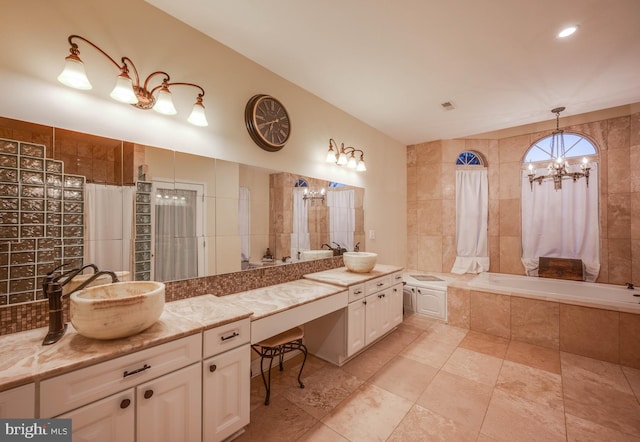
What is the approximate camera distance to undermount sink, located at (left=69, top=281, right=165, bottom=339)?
1062 mm

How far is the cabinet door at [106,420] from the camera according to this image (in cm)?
98

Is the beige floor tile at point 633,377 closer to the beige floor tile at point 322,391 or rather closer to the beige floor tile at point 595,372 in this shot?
the beige floor tile at point 595,372

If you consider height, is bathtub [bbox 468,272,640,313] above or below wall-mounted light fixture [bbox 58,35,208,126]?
below

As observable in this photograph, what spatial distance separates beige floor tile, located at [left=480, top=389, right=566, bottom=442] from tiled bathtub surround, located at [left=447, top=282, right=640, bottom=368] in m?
1.25

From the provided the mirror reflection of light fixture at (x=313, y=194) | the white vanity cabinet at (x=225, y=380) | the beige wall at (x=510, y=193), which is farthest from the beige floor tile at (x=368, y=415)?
the beige wall at (x=510, y=193)

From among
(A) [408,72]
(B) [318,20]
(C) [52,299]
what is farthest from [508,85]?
(C) [52,299]

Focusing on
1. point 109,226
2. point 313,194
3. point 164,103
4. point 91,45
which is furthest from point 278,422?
point 91,45

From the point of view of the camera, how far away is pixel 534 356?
102 inches

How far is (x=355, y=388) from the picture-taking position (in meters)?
→ 2.08

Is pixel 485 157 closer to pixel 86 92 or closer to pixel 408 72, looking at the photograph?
pixel 408 72

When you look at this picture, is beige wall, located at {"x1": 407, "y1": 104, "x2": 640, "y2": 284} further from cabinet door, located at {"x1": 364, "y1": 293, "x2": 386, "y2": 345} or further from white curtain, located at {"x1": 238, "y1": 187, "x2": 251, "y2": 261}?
white curtain, located at {"x1": 238, "y1": 187, "x2": 251, "y2": 261}

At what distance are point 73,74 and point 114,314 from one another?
1.19 m

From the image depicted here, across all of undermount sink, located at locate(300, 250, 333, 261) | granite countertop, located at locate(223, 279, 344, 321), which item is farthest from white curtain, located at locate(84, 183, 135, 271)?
undermount sink, located at locate(300, 250, 333, 261)

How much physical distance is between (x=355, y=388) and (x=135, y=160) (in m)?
2.32
